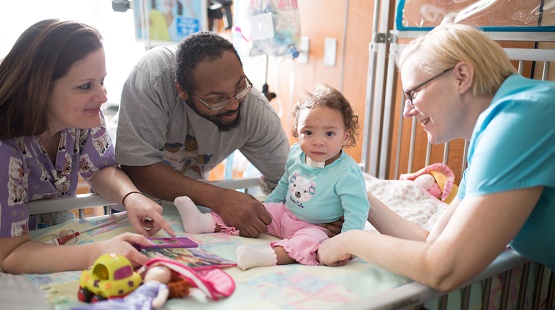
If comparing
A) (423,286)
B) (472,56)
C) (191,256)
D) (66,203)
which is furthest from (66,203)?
(472,56)

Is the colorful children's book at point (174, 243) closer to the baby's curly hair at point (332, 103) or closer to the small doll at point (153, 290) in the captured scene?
the small doll at point (153, 290)

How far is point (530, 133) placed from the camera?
99cm

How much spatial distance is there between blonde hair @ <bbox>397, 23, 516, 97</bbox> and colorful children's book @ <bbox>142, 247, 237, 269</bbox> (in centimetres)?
72

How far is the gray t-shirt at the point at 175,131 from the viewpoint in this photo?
1.71 m

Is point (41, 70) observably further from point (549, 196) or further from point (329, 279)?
point (549, 196)

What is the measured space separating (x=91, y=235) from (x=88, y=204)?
0.71ft

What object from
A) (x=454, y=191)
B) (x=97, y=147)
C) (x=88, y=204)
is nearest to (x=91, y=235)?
(x=88, y=204)

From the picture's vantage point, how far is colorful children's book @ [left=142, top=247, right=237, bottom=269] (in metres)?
1.22

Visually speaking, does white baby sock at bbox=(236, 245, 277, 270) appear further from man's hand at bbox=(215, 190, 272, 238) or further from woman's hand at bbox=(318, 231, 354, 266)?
man's hand at bbox=(215, 190, 272, 238)

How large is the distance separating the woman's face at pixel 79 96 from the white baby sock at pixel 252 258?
1.96 feet

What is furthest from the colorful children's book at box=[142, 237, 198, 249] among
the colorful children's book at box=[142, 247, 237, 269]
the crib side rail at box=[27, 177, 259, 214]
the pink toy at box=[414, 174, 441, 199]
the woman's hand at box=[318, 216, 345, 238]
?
the pink toy at box=[414, 174, 441, 199]

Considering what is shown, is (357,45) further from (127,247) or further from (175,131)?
(127,247)

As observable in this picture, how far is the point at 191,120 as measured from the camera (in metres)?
1.81

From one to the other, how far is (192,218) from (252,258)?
0.38m
